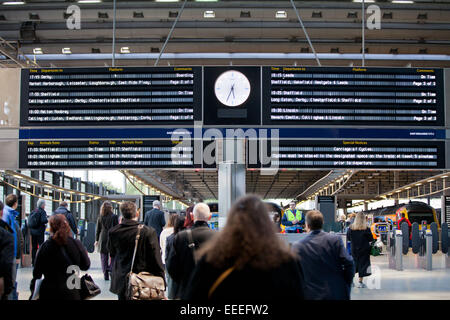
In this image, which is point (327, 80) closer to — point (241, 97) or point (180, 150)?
point (241, 97)

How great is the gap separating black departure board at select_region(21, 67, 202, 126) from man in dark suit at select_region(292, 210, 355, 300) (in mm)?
4693

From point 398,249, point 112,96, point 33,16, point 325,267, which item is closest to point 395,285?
point 398,249

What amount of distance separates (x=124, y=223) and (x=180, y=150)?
3.47 meters

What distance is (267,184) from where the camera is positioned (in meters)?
48.1

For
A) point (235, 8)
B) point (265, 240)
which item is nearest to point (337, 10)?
point (235, 8)

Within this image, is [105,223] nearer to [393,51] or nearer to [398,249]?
[398,249]

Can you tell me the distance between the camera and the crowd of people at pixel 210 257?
2.99m

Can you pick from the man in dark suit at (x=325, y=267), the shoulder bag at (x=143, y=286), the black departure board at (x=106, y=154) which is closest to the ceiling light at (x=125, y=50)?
the black departure board at (x=106, y=154)

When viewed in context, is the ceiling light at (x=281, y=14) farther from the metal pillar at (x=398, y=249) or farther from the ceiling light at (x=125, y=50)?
the metal pillar at (x=398, y=249)

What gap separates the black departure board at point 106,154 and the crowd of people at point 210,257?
3.54ft

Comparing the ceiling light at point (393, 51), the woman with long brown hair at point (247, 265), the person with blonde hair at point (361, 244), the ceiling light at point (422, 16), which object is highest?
the ceiling light at point (422, 16)

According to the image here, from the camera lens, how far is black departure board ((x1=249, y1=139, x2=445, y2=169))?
9.57 meters

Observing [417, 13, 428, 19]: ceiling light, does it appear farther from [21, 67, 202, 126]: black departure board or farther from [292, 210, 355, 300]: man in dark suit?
[292, 210, 355, 300]: man in dark suit

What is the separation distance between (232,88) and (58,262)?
489 centimetres
